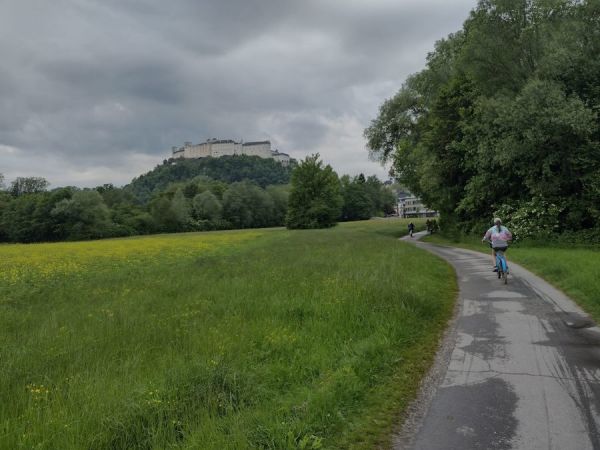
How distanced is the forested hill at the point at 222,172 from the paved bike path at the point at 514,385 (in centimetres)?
17238

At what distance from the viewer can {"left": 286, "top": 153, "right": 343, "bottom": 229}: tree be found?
240 feet

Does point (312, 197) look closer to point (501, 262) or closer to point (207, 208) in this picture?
point (207, 208)

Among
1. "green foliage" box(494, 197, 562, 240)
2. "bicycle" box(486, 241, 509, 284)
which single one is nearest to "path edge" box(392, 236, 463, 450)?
"bicycle" box(486, 241, 509, 284)

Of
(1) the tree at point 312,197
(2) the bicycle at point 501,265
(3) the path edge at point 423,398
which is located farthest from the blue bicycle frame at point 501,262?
(1) the tree at point 312,197

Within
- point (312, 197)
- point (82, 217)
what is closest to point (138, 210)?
point (82, 217)

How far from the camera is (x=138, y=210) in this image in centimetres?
10019

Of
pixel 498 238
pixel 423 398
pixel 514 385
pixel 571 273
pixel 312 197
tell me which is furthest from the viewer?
pixel 312 197

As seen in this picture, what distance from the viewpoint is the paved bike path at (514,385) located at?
4.02m

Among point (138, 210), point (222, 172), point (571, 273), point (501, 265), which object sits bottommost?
point (571, 273)

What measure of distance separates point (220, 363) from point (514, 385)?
369 centimetres

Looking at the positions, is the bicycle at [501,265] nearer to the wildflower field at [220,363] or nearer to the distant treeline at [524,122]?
the wildflower field at [220,363]

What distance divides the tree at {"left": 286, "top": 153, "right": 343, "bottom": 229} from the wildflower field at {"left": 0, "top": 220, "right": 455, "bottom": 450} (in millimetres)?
61544

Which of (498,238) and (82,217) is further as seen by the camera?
(82,217)

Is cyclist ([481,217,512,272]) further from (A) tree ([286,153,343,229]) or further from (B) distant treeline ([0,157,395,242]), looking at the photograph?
(B) distant treeline ([0,157,395,242])
